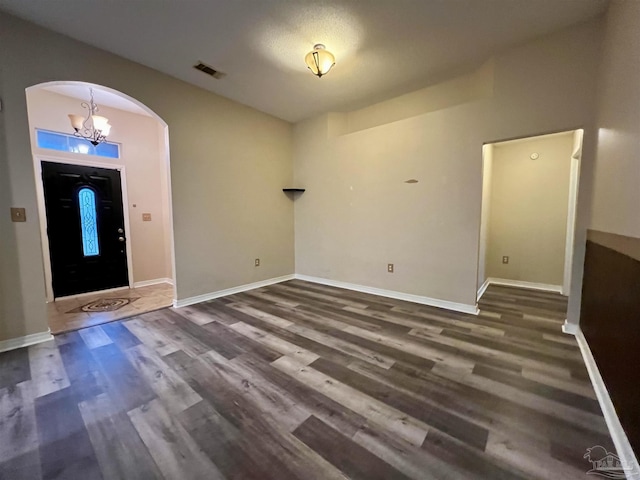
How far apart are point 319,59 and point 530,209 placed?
416 cm

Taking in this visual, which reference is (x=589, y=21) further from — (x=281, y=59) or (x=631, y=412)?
(x=631, y=412)

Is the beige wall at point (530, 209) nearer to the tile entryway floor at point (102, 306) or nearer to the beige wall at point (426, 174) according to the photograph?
the beige wall at point (426, 174)

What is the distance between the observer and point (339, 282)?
449 centimetres

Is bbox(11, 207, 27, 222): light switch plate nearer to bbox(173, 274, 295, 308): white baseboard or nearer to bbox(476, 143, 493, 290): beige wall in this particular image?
bbox(173, 274, 295, 308): white baseboard

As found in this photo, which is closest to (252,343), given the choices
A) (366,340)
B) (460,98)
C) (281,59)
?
(366,340)

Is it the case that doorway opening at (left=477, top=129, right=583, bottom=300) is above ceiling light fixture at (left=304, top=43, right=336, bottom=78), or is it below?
below

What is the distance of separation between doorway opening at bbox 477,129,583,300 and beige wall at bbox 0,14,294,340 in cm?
355

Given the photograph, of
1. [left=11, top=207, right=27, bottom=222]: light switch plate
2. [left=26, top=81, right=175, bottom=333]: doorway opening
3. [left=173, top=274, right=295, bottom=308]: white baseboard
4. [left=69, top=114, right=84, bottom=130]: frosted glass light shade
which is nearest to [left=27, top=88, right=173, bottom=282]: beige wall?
[left=26, top=81, right=175, bottom=333]: doorway opening

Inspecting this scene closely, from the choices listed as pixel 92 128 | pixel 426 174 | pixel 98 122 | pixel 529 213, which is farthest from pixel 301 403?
pixel 92 128

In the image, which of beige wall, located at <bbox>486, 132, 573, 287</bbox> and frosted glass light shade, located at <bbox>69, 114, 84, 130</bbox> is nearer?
frosted glass light shade, located at <bbox>69, 114, 84, 130</bbox>

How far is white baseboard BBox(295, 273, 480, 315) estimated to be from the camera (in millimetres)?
3209

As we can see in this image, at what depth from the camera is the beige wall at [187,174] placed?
234 cm

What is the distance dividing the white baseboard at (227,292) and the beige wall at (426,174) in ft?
1.92

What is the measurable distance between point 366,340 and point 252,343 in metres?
1.11
